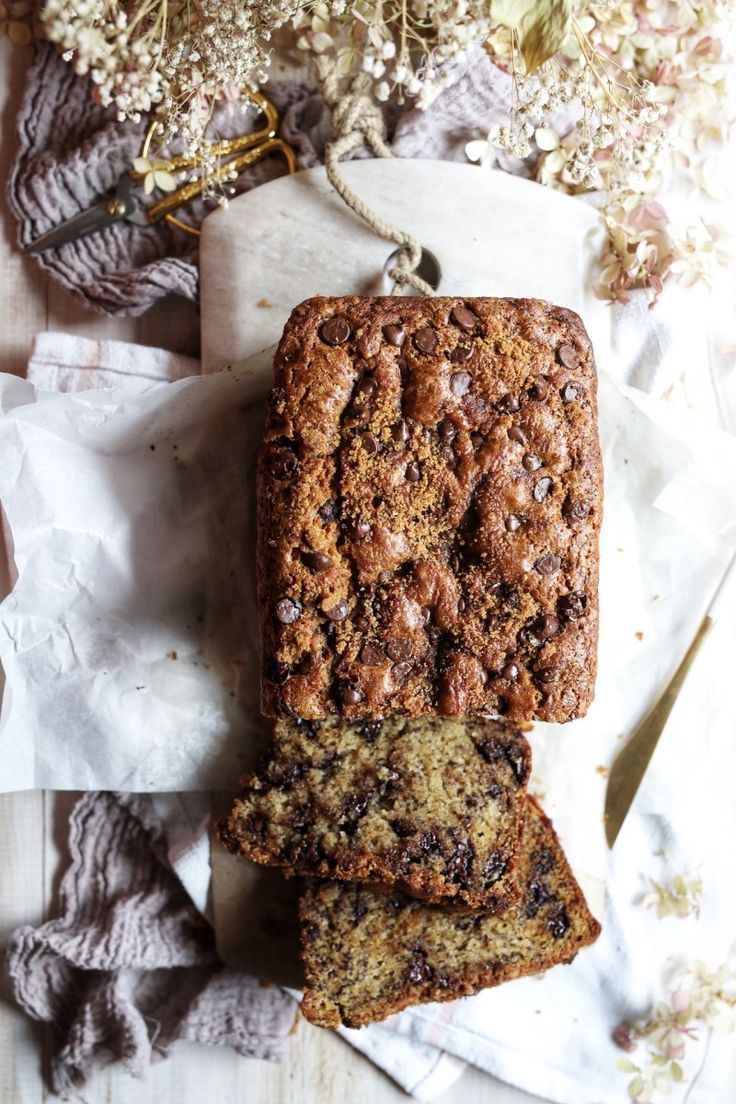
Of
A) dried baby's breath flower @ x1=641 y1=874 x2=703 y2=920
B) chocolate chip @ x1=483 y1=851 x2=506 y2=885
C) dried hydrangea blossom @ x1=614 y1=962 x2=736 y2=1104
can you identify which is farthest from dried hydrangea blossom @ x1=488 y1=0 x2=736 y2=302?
dried hydrangea blossom @ x1=614 y1=962 x2=736 y2=1104

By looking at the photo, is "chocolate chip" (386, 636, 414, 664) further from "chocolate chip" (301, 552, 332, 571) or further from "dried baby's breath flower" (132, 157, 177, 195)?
"dried baby's breath flower" (132, 157, 177, 195)

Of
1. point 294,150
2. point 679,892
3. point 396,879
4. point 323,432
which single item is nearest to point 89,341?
point 294,150

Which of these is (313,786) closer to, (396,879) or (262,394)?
(396,879)

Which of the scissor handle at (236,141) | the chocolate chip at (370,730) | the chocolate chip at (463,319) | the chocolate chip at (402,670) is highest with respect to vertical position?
the scissor handle at (236,141)

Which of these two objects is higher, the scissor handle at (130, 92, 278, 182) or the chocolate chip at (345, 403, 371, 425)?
the scissor handle at (130, 92, 278, 182)

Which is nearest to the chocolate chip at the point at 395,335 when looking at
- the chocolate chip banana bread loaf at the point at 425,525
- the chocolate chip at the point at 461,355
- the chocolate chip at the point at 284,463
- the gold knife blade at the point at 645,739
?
the chocolate chip banana bread loaf at the point at 425,525

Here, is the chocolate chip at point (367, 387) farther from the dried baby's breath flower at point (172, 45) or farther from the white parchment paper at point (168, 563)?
the dried baby's breath flower at point (172, 45)
